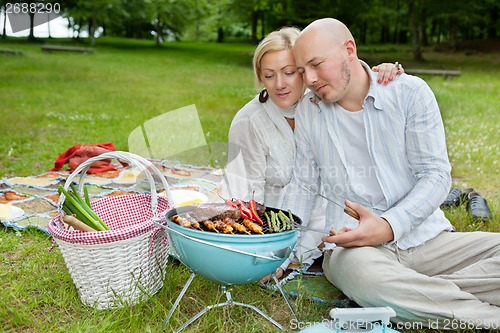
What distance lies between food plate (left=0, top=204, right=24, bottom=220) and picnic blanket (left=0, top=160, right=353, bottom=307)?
0.01m

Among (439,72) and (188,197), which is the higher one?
(439,72)

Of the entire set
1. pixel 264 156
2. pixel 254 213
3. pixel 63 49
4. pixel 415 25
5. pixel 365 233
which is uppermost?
pixel 415 25

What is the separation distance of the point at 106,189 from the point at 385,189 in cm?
343

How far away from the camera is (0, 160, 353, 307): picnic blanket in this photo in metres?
3.82

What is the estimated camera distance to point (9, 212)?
188 inches

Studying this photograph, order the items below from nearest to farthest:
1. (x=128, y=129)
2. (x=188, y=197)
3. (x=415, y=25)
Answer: (x=188, y=197) < (x=128, y=129) < (x=415, y=25)

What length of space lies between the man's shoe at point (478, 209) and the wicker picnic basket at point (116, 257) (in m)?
2.82

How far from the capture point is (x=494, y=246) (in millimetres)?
3146

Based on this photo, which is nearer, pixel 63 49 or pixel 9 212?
pixel 9 212

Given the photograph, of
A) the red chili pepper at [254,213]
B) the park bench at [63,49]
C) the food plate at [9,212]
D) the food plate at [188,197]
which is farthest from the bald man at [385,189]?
the park bench at [63,49]

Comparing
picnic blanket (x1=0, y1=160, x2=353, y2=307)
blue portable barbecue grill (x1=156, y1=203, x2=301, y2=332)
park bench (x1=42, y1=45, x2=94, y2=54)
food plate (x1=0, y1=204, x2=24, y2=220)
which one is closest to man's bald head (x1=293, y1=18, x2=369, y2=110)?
blue portable barbecue grill (x1=156, y1=203, x2=301, y2=332)

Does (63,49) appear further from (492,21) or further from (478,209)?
(478,209)

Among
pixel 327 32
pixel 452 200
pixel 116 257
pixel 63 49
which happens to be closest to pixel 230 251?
pixel 116 257

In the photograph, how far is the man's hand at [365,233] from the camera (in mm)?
2967
